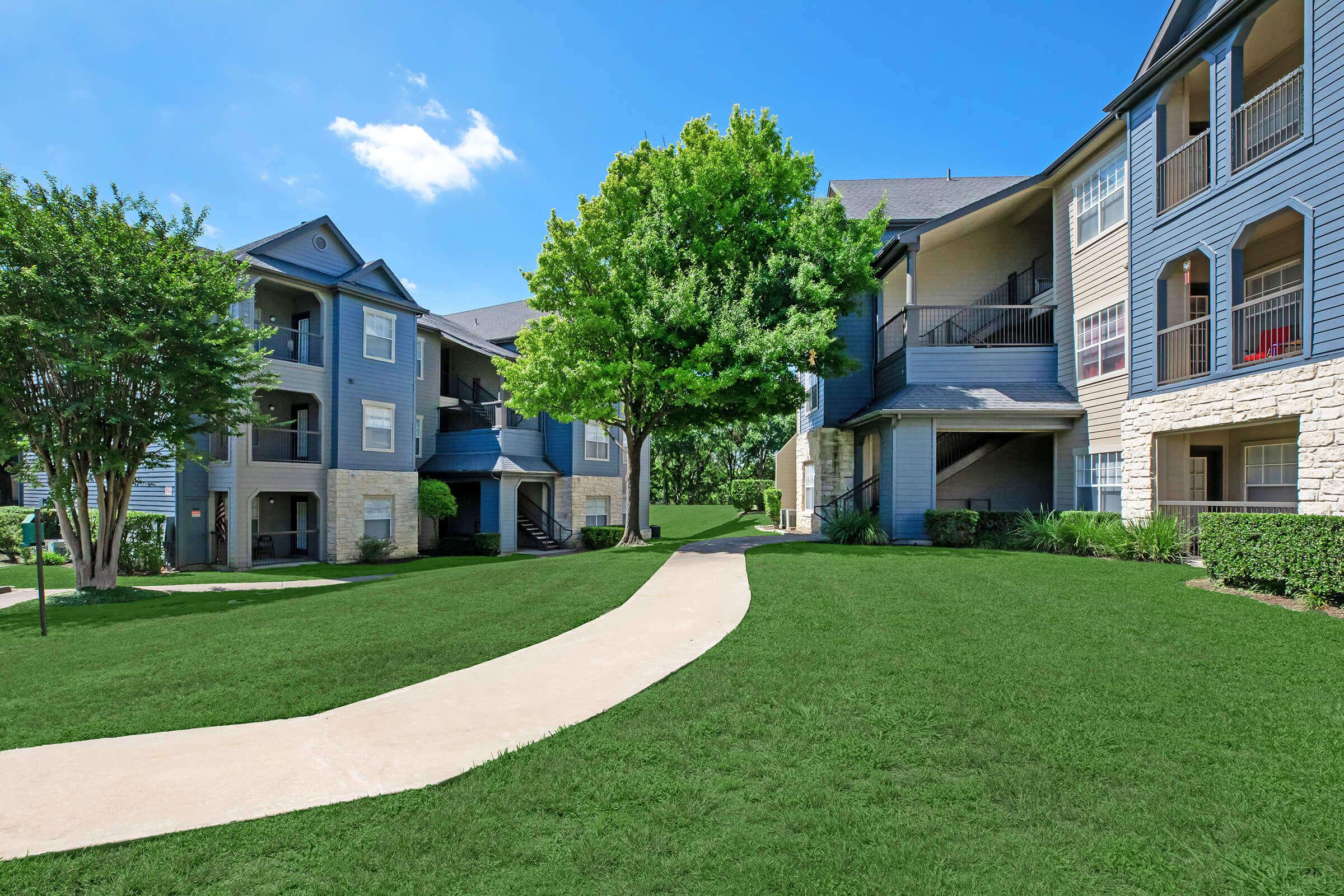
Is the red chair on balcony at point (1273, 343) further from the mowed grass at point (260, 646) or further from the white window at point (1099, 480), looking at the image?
the mowed grass at point (260, 646)

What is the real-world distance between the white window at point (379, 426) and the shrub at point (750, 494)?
868 inches

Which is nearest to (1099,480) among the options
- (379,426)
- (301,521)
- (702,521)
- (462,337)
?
(379,426)

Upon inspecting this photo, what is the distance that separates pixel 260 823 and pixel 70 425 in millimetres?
12599

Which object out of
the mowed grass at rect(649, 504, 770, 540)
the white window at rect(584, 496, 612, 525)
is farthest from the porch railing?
the mowed grass at rect(649, 504, 770, 540)

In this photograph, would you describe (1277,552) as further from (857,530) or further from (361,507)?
(361,507)

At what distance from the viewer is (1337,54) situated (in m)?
9.81

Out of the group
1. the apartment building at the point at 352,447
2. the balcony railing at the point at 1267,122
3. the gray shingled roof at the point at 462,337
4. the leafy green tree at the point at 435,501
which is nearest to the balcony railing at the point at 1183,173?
the balcony railing at the point at 1267,122

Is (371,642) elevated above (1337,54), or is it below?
below

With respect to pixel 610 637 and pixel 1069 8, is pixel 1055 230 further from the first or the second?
pixel 610 637

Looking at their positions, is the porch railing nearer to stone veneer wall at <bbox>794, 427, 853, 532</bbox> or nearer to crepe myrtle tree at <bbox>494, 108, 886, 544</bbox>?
crepe myrtle tree at <bbox>494, 108, 886, 544</bbox>

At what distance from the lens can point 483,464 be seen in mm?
23250

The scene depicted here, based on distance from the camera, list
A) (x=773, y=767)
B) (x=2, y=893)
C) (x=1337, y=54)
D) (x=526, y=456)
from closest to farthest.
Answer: (x=2, y=893) → (x=773, y=767) → (x=1337, y=54) → (x=526, y=456)

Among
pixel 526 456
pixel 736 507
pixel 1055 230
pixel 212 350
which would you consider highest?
pixel 1055 230

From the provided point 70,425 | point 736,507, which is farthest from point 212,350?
point 736,507
